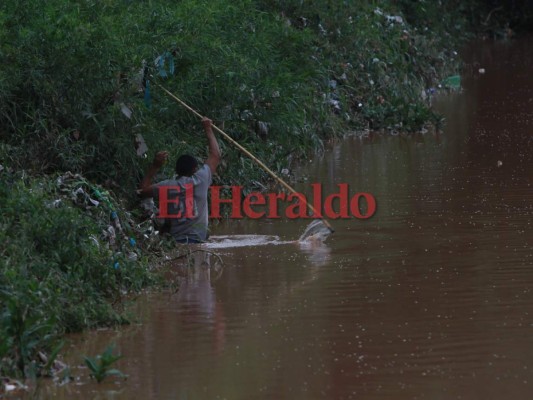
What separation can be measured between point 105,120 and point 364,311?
11.3 ft

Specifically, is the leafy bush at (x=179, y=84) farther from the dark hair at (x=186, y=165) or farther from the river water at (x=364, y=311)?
the river water at (x=364, y=311)

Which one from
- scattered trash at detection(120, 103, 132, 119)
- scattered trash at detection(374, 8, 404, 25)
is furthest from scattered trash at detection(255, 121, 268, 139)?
scattered trash at detection(374, 8, 404, 25)

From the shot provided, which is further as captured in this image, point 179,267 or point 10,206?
point 179,267

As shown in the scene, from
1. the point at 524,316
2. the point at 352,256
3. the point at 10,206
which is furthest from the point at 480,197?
the point at 10,206

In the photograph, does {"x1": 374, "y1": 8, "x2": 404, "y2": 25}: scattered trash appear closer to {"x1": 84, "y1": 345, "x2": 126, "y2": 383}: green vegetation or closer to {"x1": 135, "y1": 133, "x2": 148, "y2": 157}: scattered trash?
{"x1": 135, "y1": 133, "x2": 148, "y2": 157}: scattered trash

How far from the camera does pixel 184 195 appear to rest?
10906mm

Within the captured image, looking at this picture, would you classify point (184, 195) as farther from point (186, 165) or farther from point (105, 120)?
point (105, 120)

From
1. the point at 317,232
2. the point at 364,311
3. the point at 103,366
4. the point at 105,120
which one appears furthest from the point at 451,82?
the point at 103,366

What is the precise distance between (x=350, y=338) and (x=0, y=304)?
214 cm

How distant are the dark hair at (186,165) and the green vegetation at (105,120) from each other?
1.45 feet

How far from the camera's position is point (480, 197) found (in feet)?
41.7

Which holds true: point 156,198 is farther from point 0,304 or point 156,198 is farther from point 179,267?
point 0,304

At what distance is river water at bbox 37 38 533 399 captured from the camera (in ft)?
22.7

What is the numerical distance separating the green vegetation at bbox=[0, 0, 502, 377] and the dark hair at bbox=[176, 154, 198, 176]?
1.45 feet
